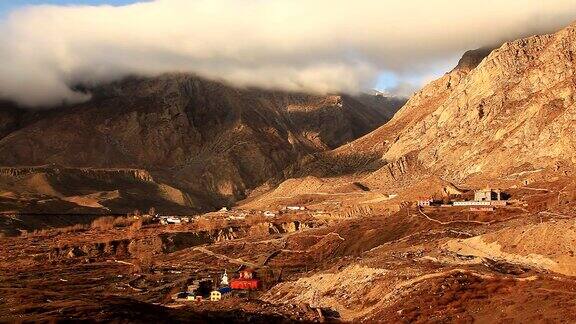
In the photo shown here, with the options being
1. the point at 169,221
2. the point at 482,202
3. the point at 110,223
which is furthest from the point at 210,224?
the point at 482,202

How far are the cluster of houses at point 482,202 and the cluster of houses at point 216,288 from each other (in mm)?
43218

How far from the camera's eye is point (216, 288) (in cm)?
9444

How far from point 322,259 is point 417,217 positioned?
17531mm

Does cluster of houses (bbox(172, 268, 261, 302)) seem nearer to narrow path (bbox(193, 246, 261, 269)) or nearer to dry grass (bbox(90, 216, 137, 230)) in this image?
narrow path (bbox(193, 246, 261, 269))

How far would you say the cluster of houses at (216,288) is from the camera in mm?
87125

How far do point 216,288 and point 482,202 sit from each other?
185 feet

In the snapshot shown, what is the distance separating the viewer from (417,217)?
11862 centimetres

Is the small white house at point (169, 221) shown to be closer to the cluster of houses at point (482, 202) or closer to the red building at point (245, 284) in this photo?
the cluster of houses at point (482, 202)

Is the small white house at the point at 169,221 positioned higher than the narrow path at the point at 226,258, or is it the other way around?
the small white house at the point at 169,221

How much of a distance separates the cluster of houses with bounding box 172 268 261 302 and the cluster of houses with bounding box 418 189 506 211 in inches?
1701

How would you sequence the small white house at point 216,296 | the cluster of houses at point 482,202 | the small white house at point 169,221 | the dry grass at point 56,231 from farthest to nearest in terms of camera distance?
the small white house at point 169,221 < the dry grass at point 56,231 < the cluster of houses at point 482,202 < the small white house at point 216,296

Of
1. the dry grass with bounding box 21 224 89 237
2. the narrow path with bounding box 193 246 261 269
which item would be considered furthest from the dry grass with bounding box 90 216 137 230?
the narrow path with bounding box 193 246 261 269

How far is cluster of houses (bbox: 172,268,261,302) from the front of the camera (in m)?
87.1

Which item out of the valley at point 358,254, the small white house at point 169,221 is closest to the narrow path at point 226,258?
the valley at point 358,254
